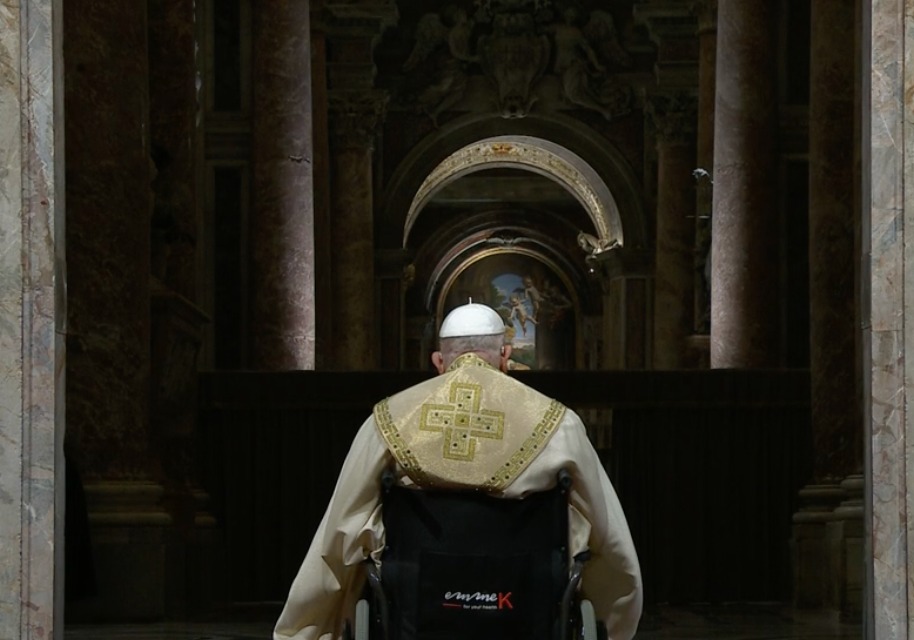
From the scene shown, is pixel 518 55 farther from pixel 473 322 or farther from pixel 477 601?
pixel 477 601

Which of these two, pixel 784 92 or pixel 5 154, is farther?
pixel 784 92

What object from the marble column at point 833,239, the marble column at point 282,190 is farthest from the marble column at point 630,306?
the marble column at point 833,239

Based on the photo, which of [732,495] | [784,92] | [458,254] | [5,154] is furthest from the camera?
[458,254]

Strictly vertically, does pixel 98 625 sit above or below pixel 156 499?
below

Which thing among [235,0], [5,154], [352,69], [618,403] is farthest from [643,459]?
[352,69]

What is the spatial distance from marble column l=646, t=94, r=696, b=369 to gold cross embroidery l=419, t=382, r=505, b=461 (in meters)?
18.3

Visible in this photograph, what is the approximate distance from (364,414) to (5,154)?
9.35 metres

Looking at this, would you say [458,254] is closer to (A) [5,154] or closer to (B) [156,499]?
(B) [156,499]

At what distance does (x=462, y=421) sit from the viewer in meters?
5.91

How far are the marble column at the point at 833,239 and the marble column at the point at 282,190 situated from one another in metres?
6.95

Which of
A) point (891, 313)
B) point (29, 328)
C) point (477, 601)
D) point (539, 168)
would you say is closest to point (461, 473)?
point (477, 601)

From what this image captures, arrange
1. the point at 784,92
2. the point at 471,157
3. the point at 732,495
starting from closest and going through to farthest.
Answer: the point at 732,495 → the point at 784,92 → the point at 471,157

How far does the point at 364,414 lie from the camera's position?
15820 millimetres

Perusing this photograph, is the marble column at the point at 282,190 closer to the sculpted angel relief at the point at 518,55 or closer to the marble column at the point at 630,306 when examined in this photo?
the sculpted angel relief at the point at 518,55
